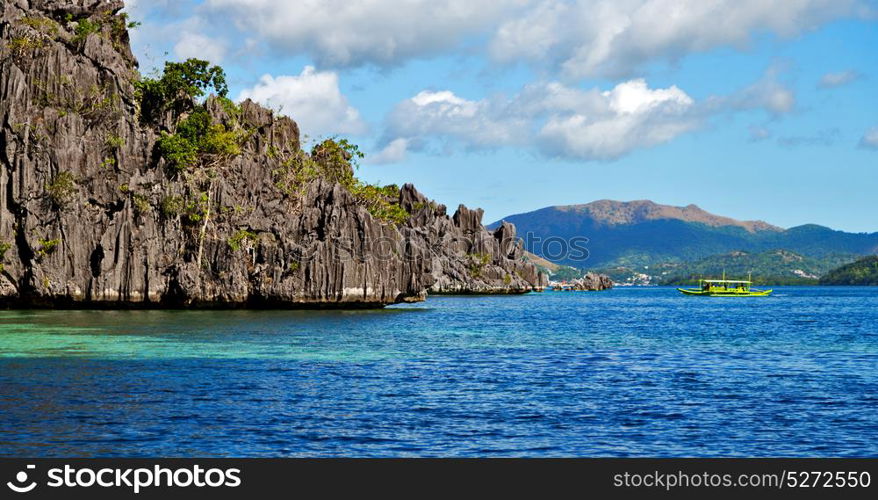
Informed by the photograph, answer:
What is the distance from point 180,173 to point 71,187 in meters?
11.0

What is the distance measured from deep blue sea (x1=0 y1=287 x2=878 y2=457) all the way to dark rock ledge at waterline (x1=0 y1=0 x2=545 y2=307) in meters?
23.7

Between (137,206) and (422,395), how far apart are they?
6263 centimetres

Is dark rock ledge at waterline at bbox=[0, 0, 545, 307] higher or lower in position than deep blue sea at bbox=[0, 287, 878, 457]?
higher

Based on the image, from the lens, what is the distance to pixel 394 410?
93.5 feet

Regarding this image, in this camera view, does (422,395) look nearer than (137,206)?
Yes

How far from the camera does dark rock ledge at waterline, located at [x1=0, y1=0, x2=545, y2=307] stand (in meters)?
83.4

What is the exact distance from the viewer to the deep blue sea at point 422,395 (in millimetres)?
23359

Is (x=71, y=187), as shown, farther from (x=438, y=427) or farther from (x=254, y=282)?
(x=438, y=427)

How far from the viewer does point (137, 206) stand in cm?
8631

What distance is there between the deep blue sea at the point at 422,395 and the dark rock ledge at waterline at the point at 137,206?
77.7 ft

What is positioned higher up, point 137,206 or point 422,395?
point 137,206

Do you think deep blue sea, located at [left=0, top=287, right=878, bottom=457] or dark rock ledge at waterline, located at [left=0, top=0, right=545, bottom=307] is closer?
deep blue sea, located at [left=0, top=287, right=878, bottom=457]

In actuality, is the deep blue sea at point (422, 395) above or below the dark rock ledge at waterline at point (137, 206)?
below

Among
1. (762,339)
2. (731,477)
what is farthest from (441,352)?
(731,477)
